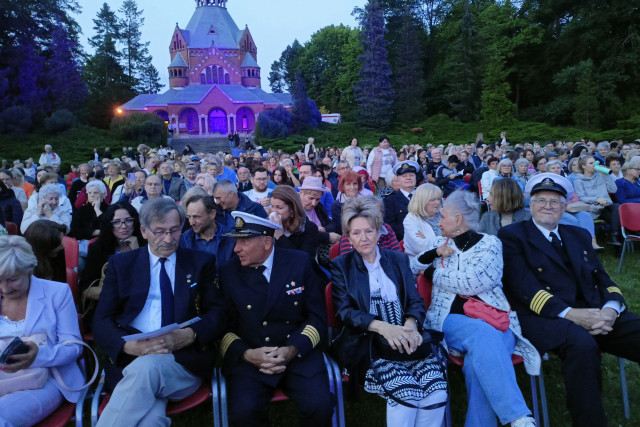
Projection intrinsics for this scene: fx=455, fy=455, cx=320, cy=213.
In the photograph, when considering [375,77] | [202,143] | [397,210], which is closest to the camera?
[397,210]

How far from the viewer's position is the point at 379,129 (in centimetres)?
4153

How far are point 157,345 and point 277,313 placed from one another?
30.7 inches

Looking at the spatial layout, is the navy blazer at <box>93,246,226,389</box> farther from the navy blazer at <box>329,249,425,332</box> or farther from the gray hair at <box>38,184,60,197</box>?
the gray hair at <box>38,184,60,197</box>

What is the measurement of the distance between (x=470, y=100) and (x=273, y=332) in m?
42.3

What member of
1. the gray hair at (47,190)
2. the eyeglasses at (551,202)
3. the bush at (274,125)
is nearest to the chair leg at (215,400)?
the eyeglasses at (551,202)

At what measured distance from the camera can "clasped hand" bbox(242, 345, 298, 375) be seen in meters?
2.87

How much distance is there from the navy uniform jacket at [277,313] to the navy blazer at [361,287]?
159 millimetres

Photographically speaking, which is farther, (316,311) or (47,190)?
(47,190)

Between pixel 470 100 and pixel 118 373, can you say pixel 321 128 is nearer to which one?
pixel 470 100

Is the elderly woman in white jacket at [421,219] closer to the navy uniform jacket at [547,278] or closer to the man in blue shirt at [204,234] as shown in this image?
the navy uniform jacket at [547,278]

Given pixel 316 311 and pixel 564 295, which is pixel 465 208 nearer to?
pixel 564 295

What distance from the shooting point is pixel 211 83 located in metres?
51.2

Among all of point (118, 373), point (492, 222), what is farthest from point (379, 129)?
point (118, 373)

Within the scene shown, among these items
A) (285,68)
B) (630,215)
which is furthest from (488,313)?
(285,68)
